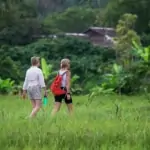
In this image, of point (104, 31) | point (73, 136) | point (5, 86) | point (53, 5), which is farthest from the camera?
point (53, 5)

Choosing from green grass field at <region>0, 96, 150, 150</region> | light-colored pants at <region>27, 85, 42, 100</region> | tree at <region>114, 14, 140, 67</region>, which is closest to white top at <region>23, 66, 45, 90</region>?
light-colored pants at <region>27, 85, 42, 100</region>

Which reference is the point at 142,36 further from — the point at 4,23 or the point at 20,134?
the point at 20,134

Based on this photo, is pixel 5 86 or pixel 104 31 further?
pixel 104 31

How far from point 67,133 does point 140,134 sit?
1.09 meters

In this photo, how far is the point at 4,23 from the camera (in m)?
58.9

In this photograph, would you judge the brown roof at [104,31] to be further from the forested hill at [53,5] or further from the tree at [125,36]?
the forested hill at [53,5]

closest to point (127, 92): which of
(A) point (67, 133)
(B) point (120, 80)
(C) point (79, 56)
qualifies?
(B) point (120, 80)

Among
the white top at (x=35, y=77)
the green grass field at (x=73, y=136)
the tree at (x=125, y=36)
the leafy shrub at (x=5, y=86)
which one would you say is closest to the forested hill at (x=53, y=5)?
the tree at (x=125, y=36)

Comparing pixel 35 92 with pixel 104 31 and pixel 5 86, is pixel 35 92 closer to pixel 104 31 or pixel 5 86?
pixel 5 86

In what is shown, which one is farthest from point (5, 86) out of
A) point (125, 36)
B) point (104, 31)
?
point (104, 31)

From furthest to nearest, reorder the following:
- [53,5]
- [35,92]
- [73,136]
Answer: [53,5] → [35,92] → [73,136]

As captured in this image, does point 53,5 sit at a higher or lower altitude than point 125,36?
lower

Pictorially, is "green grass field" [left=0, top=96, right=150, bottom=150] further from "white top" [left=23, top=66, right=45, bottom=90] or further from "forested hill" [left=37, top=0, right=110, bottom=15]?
"forested hill" [left=37, top=0, right=110, bottom=15]

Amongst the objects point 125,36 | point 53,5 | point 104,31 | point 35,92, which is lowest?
point 104,31
